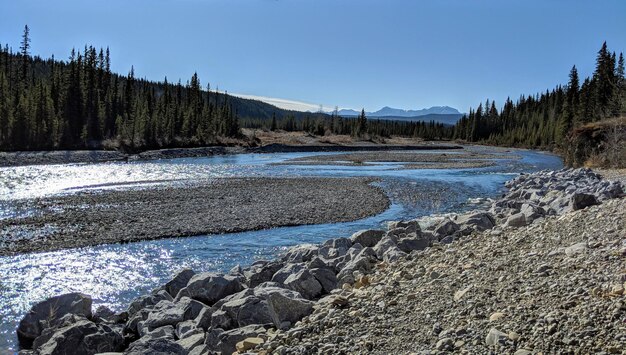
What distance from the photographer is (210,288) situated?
9.30m

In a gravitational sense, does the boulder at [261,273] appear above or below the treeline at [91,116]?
below

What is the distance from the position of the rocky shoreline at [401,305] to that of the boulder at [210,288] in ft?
0.07

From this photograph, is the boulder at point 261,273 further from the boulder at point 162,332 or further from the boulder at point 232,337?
the boulder at point 232,337

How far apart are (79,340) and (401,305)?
A: 4.88m

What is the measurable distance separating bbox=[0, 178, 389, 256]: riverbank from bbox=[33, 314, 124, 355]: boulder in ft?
27.4

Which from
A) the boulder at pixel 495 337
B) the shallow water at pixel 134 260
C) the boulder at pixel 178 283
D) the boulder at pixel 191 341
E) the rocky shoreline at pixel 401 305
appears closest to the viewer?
the boulder at pixel 495 337

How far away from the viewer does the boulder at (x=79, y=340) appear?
6977mm

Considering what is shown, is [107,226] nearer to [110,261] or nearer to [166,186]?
[110,261]

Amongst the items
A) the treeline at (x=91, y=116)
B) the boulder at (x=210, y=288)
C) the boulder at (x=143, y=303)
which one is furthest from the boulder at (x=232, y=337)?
the treeline at (x=91, y=116)

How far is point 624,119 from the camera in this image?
37.5 m

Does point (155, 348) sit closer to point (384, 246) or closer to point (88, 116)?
point (384, 246)

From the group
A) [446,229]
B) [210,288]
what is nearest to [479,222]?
[446,229]

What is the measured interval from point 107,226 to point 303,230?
297 inches

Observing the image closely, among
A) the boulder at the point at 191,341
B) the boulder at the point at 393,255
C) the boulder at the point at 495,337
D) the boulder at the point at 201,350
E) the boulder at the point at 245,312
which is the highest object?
the boulder at the point at 495,337
